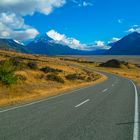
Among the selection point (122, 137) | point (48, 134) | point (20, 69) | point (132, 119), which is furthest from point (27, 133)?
point (20, 69)

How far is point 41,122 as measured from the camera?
10023 millimetres

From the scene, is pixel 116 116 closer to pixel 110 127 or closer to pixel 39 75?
pixel 110 127

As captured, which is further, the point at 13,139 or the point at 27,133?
the point at 27,133

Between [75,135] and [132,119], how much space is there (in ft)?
11.8

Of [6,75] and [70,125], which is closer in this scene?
[70,125]

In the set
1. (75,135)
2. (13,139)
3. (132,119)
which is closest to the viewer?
(13,139)

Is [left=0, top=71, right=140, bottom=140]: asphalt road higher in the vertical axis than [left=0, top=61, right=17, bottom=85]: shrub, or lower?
lower

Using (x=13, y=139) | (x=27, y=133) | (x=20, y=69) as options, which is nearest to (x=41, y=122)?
(x=27, y=133)

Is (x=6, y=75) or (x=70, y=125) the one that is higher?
(x=6, y=75)

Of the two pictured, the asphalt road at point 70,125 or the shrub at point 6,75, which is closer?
the asphalt road at point 70,125

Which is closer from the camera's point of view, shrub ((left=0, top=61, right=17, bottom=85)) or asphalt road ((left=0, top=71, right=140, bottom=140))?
asphalt road ((left=0, top=71, right=140, bottom=140))

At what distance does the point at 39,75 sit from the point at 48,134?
2988cm

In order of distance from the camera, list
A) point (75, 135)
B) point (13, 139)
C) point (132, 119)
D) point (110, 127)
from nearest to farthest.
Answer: point (13, 139), point (75, 135), point (110, 127), point (132, 119)

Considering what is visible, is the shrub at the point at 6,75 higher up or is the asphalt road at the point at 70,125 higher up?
the shrub at the point at 6,75
